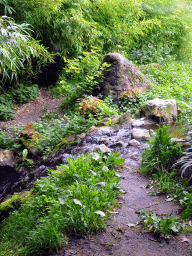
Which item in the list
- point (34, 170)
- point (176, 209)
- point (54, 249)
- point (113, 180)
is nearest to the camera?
point (54, 249)

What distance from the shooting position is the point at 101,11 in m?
9.70

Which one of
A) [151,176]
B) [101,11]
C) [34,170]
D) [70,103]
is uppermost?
[101,11]

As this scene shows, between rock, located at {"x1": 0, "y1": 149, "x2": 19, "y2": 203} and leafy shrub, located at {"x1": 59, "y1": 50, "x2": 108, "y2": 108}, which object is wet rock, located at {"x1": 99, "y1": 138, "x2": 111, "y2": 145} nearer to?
rock, located at {"x1": 0, "y1": 149, "x2": 19, "y2": 203}

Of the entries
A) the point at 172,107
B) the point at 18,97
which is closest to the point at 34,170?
the point at 172,107

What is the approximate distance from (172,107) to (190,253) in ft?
13.0

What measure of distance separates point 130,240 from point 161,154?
130cm

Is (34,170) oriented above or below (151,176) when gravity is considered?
below

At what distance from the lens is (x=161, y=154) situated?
2.77 metres

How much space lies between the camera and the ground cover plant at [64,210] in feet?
6.03

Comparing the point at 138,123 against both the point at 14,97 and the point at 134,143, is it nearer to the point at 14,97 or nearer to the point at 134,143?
the point at 134,143

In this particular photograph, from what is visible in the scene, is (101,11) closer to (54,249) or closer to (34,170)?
(34,170)

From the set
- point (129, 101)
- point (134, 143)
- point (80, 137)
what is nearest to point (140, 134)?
point (134, 143)

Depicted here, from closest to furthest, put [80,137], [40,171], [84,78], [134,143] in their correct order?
[134,143] < [40,171] < [80,137] < [84,78]

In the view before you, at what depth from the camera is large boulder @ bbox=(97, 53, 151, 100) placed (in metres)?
6.39
